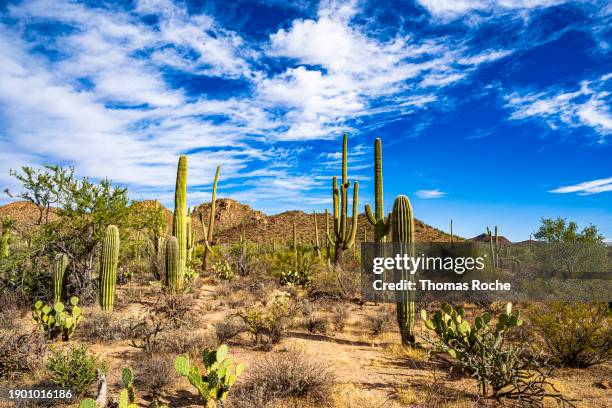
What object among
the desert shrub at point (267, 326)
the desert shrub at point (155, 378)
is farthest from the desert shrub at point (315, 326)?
the desert shrub at point (155, 378)

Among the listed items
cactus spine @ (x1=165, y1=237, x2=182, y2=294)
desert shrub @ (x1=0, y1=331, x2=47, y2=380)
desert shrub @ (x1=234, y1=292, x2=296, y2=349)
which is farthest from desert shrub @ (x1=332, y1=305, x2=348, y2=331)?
desert shrub @ (x1=0, y1=331, x2=47, y2=380)

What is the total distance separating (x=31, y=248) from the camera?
12383 millimetres

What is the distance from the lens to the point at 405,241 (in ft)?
28.8

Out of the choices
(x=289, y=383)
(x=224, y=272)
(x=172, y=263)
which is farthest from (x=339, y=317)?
(x=224, y=272)

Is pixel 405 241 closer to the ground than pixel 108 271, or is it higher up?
higher up

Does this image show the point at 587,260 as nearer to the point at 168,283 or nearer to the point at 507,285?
the point at 507,285

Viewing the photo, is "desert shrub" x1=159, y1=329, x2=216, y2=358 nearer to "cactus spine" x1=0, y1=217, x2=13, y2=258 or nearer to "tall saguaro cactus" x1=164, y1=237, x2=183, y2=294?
"tall saguaro cactus" x1=164, y1=237, x2=183, y2=294

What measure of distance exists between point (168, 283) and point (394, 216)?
8.03 metres

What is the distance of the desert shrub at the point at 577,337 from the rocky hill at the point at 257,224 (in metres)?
32.8

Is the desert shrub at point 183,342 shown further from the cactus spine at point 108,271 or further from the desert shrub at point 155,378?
the cactus spine at point 108,271

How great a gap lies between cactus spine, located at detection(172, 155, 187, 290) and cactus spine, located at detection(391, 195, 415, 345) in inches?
318

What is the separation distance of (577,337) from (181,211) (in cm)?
1232

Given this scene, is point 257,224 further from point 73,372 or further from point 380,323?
point 73,372

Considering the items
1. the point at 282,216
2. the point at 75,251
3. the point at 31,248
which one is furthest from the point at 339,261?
the point at 282,216
